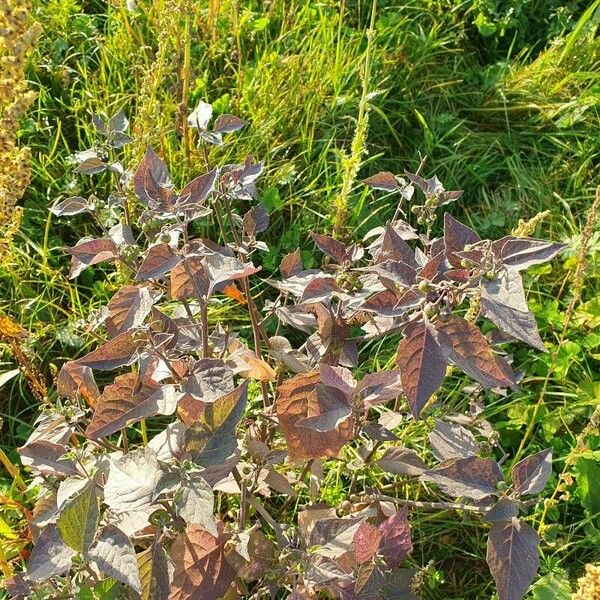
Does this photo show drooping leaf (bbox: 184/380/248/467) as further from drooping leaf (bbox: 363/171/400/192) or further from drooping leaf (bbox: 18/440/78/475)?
drooping leaf (bbox: 363/171/400/192)

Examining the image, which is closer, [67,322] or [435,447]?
[435,447]

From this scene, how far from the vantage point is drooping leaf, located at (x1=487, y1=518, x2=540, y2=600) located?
1.21m

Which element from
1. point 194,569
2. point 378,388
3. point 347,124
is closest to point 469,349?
point 378,388

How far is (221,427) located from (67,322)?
4.23ft

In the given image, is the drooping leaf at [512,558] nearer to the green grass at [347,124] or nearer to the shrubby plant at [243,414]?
the shrubby plant at [243,414]

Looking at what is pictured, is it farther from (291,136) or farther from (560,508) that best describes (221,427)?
(291,136)

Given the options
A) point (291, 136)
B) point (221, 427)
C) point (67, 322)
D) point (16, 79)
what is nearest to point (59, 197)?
point (67, 322)

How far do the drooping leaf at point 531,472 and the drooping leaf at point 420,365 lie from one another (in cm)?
30

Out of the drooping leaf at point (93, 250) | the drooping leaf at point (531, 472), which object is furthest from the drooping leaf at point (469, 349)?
the drooping leaf at point (93, 250)

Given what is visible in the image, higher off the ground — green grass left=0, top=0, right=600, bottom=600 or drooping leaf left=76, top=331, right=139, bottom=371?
drooping leaf left=76, top=331, right=139, bottom=371

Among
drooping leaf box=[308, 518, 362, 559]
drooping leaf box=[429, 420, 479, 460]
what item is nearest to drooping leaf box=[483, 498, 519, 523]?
drooping leaf box=[429, 420, 479, 460]

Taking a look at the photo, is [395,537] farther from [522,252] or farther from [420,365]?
[522,252]

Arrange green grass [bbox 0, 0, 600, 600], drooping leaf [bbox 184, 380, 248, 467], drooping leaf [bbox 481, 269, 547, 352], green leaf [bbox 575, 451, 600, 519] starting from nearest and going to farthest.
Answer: drooping leaf [bbox 481, 269, 547, 352]
drooping leaf [bbox 184, 380, 248, 467]
green leaf [bbox 575, 451, 600, 519]
green grass [bbox 0, 0, 600, 600]

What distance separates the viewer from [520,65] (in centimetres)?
311
